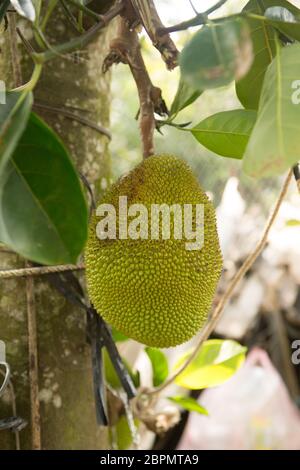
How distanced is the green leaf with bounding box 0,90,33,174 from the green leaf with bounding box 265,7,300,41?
20 cm

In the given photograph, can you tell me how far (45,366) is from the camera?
0.73 meters

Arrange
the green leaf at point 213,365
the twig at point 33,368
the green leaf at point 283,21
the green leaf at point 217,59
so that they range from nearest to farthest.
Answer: the green leaf at point 217,59 → the green leaf at point 283,21 → the twig at point 33,368 → the green leaf at point 213,365

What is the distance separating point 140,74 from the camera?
68cm

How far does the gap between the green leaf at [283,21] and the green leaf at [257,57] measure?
0.09 m

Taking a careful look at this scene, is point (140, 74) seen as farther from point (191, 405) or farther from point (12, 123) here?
point (191, 405)

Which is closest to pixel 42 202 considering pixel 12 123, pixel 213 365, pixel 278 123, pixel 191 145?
pixel 12 123

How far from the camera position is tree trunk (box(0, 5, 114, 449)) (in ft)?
2.36

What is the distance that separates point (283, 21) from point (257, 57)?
0.14 meters

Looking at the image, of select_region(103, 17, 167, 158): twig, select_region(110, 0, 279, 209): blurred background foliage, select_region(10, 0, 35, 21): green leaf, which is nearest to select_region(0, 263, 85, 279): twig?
select_region(103, 17, 167, 158): twig

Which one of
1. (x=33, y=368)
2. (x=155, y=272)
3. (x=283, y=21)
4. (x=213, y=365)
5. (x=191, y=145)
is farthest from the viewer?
(x=191, y=145)

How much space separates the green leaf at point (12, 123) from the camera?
386 mm

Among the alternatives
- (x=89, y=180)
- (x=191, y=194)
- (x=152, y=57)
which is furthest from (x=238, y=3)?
(x=191, y=194)

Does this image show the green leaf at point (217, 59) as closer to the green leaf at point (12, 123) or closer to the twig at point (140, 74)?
the green leaf at point (12, 123)

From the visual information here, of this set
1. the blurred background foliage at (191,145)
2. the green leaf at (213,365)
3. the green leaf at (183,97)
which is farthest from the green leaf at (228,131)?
the blurred background foliage at (191,145)
